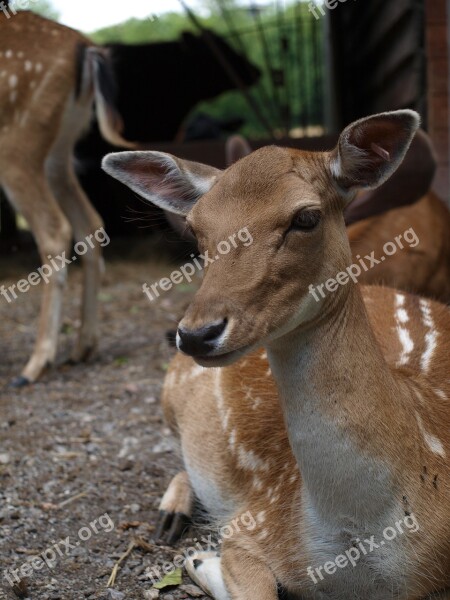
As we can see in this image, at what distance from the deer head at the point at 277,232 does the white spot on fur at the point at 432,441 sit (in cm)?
39

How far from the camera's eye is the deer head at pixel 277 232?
73.2 inches

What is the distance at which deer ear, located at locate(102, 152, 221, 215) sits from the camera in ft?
7.50

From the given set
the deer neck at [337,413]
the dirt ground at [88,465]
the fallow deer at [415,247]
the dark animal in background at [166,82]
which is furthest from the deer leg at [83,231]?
the dark animal in background at [166,82]

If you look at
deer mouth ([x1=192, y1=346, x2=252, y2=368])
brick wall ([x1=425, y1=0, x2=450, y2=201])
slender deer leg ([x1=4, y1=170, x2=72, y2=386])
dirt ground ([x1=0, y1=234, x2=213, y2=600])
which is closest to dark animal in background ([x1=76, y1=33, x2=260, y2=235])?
brick wall ([x1=425, y1=0, x2=450, y2=201])

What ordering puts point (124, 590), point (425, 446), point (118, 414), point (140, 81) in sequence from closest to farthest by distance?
point (425, 446)
point (124, 590)
point (118, 414)
point (140, 81)

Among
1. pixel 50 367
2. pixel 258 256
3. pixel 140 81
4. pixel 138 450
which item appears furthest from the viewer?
pixel 140 81

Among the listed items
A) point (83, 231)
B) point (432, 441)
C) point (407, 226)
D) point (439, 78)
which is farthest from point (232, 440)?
point (439, 78)

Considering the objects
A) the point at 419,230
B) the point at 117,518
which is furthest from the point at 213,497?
the point at 419,230

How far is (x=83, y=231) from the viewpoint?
5000mm

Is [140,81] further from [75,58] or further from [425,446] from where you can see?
[425,446]

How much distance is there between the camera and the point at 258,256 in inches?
76.5

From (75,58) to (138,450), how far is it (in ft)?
7.32

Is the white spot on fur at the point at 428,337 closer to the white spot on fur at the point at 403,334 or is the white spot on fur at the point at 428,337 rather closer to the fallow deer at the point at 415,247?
the white spot on fur at the point at 403,334

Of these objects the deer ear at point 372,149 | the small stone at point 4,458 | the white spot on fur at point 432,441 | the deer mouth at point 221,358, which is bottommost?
the small stone at point 4,458
